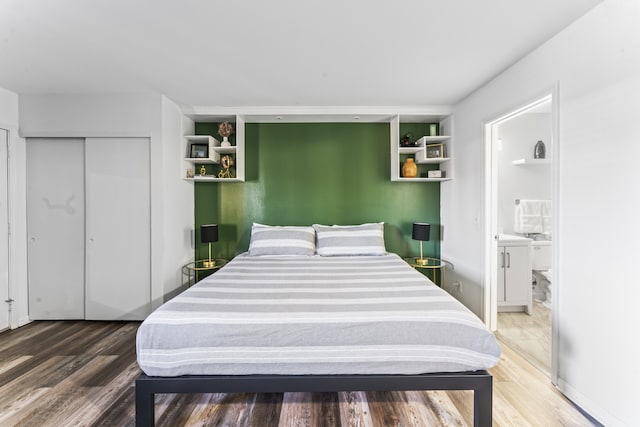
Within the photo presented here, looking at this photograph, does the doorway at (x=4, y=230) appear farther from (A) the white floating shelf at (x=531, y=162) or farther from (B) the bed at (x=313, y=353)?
(A) the white floating shelf at (x=531, y=162)

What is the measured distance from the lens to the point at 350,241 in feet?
11.5

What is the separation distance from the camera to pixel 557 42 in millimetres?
2123

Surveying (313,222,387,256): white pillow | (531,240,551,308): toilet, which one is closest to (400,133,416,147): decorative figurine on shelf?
(313,222,387,256): white pillow

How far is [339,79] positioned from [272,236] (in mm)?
1813

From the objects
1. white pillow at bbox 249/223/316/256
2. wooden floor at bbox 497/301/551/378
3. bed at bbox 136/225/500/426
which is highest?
white pillow at bbox 249/223/316/256

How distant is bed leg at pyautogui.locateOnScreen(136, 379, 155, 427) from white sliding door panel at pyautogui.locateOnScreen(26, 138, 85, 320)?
94.5 inches

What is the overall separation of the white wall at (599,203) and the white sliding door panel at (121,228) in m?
3.71

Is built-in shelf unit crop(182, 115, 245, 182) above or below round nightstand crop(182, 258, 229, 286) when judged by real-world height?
above

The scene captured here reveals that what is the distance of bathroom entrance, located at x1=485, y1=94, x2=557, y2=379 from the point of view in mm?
3055

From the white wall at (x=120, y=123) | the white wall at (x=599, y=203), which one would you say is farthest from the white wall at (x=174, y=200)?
the white wall at (x=599, y=203)

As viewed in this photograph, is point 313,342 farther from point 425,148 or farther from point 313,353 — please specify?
point 425,148

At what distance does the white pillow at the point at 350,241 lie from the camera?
3.46 m

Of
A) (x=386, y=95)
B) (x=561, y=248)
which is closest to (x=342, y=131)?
(x=386, y=95)

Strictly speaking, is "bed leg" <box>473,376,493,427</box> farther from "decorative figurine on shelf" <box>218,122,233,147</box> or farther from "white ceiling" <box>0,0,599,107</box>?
"decorative figurine on shelf" <box>218,122,233,147</box>
